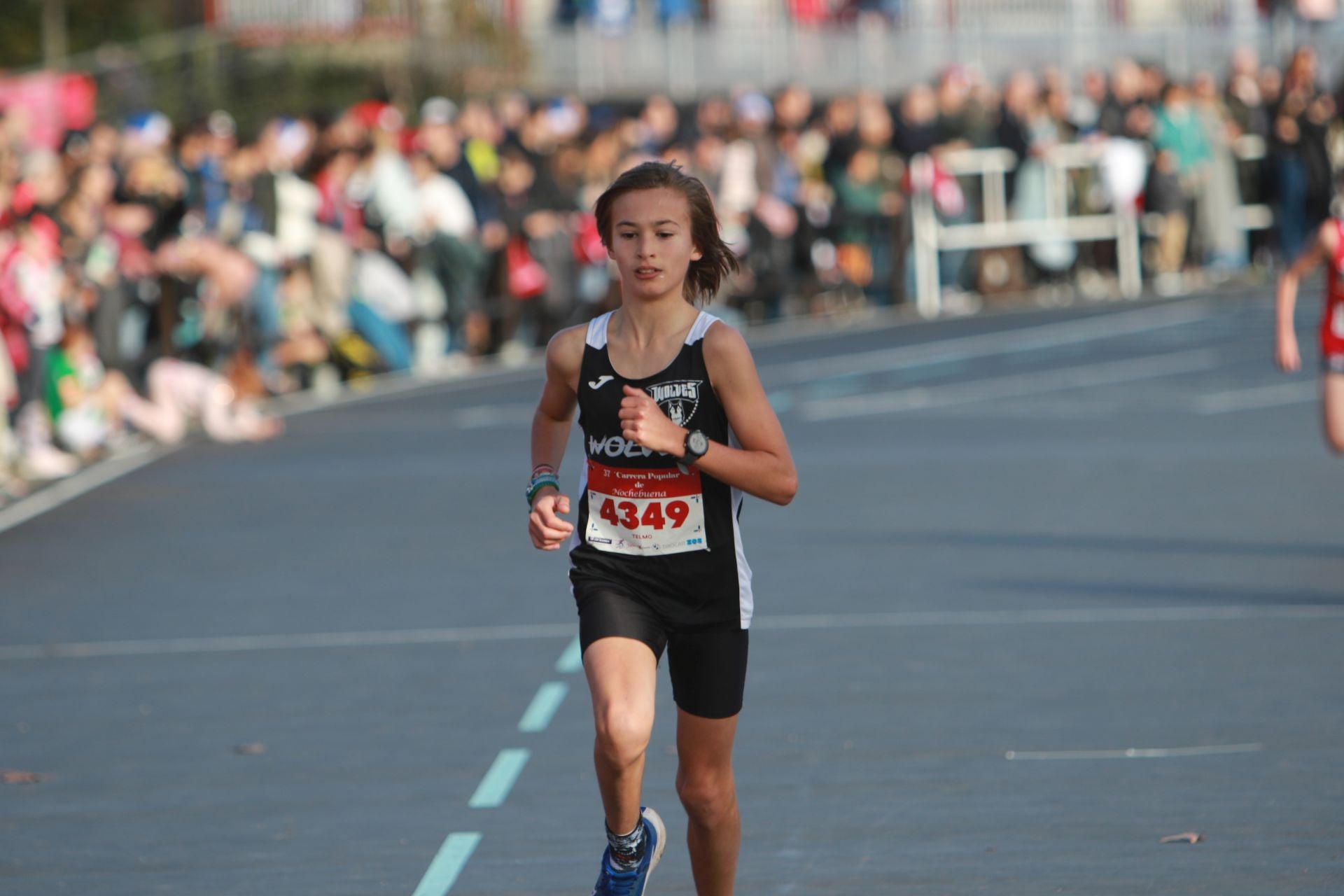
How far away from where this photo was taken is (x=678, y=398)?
4.73 metres

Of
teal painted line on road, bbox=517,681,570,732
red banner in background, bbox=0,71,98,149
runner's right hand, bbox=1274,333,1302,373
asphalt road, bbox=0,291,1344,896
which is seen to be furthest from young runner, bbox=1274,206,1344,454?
red banner in background, bbox=0,71,98,149

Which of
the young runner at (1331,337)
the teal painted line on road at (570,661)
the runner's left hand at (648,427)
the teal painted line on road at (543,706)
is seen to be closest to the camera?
the runner's left hand at (648,427)

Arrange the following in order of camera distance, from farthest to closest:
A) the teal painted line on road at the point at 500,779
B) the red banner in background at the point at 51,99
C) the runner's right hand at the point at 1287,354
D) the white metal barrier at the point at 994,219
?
the red banner in background at the point at 51,99 < the white metal barrier at the point at 994,219 < the runner's right hand at the point at 1287,354 < the teal painted line on road at the point at 500,779

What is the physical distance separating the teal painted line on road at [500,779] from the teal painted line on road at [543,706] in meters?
0.36

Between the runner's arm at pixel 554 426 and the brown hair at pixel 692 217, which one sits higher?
the brown hair at pixel 692 217

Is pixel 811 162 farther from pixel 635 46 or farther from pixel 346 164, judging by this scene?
pixel 635 46

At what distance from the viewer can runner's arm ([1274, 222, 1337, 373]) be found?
964 centimetres

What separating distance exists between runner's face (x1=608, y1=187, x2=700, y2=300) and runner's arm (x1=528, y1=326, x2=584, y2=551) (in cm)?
19

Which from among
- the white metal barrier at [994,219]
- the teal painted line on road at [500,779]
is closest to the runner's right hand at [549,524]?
the teal painted line on road at [500,779]

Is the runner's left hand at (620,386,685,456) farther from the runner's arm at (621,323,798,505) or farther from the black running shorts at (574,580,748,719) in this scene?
the black running shorts at (574,580,748,719)

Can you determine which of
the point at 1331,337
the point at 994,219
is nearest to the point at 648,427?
the point at 1331,337

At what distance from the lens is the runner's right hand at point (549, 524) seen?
4.68m

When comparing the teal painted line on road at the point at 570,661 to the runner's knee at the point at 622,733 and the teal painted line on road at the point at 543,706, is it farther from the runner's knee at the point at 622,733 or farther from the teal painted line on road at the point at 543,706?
the runner's knee at the point at 622,733

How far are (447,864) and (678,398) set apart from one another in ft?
5.43
